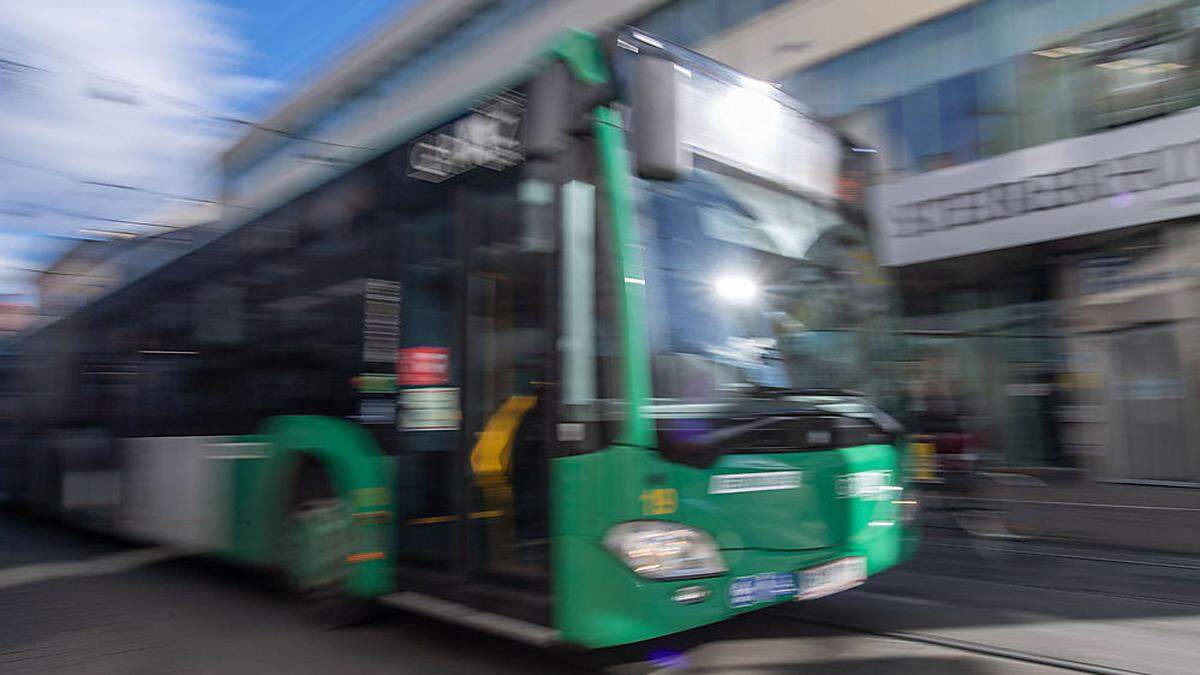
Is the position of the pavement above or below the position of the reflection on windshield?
below

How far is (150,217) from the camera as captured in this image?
9.97m

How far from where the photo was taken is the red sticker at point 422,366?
482 centimetres

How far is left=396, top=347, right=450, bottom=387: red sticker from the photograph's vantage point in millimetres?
4820

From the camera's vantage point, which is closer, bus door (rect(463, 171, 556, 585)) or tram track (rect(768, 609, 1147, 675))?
bus door (rect(463, 171, 556, 585))

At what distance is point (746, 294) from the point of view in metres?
4.17

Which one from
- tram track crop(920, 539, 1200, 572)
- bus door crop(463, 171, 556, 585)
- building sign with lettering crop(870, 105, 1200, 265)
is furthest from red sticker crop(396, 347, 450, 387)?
building sign with lettering crop(870, 105, 1200, 265)

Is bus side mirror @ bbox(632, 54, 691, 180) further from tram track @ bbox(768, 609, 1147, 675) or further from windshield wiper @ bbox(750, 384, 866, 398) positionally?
tram track @ bbox(768, 609, 1147, 675)

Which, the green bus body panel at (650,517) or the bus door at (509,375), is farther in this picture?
the bus door at (509,375)

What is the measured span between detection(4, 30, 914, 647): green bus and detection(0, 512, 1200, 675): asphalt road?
0.43m

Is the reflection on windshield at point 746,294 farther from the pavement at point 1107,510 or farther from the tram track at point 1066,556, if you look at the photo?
the pavement at point 1107,510

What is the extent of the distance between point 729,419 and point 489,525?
1.38 metres

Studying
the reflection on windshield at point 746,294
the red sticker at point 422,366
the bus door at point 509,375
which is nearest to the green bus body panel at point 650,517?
the bus door at point 509,375

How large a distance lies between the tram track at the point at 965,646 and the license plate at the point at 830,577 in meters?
0.75

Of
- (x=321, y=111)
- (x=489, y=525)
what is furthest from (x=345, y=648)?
(x=321, y=111)
